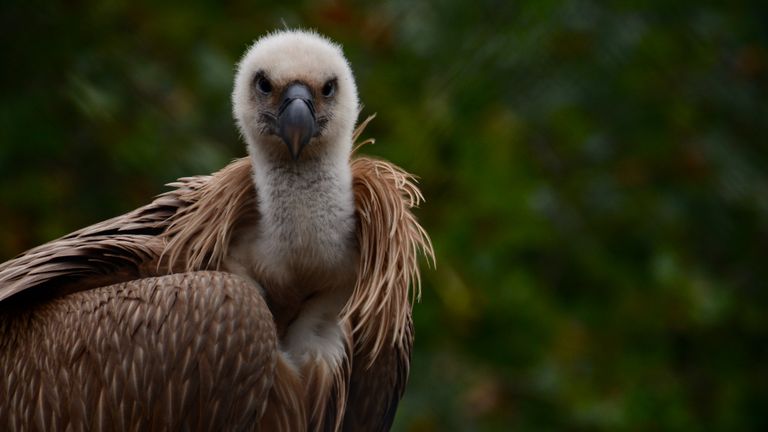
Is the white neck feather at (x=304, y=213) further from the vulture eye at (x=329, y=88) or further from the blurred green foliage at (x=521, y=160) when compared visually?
the blurred green foliage at (x=521, y=160)

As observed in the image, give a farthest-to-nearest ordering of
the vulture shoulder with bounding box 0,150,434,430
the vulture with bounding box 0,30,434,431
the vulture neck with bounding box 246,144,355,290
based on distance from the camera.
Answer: the vulture shoulder with bounding box 0,150,434,430
the vulture neck with bounding box 246,144,355,290
the vulture with bounding box 0,30,434,431

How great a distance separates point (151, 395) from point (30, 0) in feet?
14.9

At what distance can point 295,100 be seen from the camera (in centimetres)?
443

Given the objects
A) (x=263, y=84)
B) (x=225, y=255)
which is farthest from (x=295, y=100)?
(x=225, y=255)

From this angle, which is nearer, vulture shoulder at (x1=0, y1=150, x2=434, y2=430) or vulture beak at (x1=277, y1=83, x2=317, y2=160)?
vulture beak at (x1=277, y1=83, x2=317, y2=160)

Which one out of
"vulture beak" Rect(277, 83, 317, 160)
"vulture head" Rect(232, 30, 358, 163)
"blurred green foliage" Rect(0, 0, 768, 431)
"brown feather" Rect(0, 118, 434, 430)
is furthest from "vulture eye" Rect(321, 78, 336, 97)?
"blurred green foliage" Rect(0, 0, 768, 431)

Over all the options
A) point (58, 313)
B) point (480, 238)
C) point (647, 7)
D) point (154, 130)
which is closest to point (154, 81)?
point (154, 130)

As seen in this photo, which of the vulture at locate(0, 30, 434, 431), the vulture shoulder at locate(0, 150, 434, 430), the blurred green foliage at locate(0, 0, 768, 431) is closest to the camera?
the vulture at locate(0, 30, 434, 431)

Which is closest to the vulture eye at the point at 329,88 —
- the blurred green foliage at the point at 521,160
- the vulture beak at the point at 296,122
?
the vulture beak at the point at 296,122

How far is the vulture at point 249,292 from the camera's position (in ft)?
14.2

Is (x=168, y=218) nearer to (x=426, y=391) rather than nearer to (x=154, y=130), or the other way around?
(x=154, y=130)

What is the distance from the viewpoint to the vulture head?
443 centimetres

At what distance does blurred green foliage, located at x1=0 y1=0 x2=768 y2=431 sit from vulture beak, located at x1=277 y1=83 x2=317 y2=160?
3.49 metres

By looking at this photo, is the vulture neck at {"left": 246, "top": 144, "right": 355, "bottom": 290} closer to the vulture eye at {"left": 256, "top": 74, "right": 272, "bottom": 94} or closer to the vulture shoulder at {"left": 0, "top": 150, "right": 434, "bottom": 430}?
the vulture shoulder at {"left": 0, "top": 150, "right": 434, "bottom": 430}
